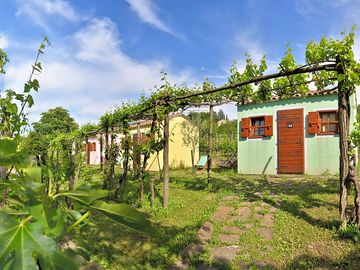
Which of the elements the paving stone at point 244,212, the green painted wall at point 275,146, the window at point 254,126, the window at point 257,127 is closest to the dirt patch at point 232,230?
the paving stone at point 244,212

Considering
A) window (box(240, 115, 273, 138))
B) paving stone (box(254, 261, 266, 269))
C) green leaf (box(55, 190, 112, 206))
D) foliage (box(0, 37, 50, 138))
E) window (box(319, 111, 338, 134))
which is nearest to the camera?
green leaf (box(55, 190, 112, 206))

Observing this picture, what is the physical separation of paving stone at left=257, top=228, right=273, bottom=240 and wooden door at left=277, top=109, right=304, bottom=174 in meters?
6.90

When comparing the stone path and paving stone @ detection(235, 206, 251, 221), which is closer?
the stone path

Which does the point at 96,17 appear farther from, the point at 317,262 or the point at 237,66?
the point at 317,262

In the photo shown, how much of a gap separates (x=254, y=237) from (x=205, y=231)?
2.90ft

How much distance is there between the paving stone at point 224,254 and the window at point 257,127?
8360 millimetres

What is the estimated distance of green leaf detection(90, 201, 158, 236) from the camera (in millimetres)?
530

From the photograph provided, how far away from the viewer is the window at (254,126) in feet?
41.4

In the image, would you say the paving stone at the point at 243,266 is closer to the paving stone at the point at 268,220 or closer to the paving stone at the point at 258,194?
the paving stone at the point at 268,220

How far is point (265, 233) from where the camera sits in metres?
5.34

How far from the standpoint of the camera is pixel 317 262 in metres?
4.22

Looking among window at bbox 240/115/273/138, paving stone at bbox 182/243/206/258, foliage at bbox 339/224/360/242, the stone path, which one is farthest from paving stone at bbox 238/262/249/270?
window at bbox 240/115/273/138

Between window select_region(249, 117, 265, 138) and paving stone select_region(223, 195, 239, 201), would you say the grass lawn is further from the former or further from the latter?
window select_region(249, 117, 265, 138)

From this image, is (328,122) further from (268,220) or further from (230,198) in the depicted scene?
(268,220)
